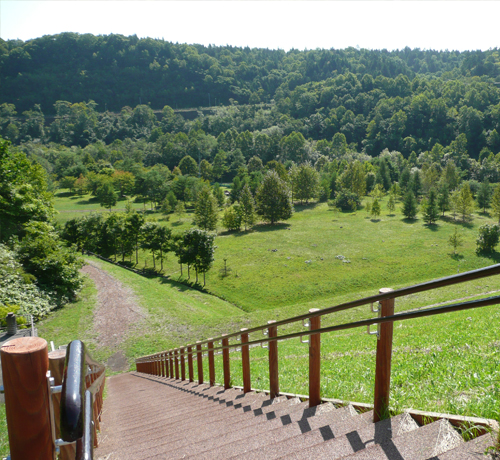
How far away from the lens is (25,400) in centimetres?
126

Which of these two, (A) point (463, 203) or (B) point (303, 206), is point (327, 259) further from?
(B) point (303, 206)

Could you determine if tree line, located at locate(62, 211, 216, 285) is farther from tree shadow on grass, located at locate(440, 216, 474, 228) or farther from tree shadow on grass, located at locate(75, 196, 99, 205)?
tree shadow on grass, located at locate(440, 216, 474, 228)

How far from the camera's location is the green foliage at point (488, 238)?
44250 mm

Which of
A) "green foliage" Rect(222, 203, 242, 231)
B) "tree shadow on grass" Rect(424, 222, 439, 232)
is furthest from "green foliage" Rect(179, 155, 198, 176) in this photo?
"tree shadow on grass" Rect(424, 222, 439, 232)

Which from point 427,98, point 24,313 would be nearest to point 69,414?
point 24,313

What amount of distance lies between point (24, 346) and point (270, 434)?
8.07 feet

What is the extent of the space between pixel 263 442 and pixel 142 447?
144cm

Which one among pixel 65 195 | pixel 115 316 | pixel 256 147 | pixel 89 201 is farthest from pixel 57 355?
pixel 256 147

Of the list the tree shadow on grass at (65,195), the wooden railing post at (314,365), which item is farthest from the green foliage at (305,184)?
the wooden railing post at (314,365)

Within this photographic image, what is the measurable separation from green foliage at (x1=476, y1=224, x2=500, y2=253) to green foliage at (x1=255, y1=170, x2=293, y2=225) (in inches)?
1190

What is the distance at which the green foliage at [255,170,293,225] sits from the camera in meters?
65.1

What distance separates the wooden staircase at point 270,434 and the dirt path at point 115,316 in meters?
14.3

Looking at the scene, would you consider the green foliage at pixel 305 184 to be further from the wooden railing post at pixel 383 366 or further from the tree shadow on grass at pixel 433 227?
the wooden railing post at pixel 383 366

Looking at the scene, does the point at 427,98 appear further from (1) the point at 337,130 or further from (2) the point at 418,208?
(2) the point at 418,208
